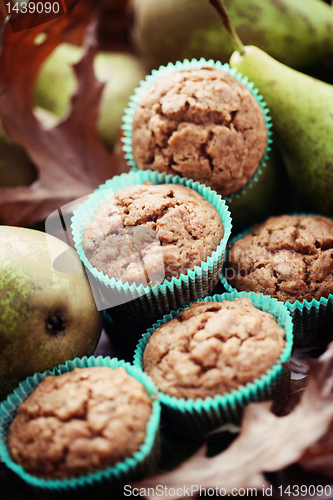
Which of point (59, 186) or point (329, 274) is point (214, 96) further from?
point (59, 186)

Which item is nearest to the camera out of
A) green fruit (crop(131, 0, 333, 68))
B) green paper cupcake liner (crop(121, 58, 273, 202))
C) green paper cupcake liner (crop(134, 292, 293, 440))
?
green paper cupcake liner (crop(134, 292, 293, 440))

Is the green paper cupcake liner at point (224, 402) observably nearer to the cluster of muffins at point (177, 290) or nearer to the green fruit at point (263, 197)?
the cluster of muffins at point (177, 290)

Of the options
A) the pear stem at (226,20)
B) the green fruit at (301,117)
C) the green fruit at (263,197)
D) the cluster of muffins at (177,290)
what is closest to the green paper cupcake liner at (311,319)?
the cluster of muffins at (177,290)

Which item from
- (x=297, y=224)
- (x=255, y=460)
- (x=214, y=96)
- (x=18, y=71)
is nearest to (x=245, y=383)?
(x=255, y=460)

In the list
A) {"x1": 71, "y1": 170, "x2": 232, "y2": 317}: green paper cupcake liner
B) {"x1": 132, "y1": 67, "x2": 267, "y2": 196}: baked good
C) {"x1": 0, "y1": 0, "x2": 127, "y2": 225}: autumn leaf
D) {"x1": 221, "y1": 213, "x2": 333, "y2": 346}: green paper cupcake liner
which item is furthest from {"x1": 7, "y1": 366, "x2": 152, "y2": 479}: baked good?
{"x1": 0, "y1": 0, "x2": 127, "y2": 225}: autumn leaf

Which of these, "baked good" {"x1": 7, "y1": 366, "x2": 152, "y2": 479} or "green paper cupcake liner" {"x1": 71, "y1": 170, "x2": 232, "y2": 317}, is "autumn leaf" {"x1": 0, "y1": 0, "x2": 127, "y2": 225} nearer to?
"green paper cupcake liner" {"x1": 71, "y1": 170, "x2": 232, "y2": 317}

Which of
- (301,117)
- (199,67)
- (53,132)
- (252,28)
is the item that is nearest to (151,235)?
(199,67)

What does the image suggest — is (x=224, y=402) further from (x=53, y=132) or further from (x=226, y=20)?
(x=53, y=132)
